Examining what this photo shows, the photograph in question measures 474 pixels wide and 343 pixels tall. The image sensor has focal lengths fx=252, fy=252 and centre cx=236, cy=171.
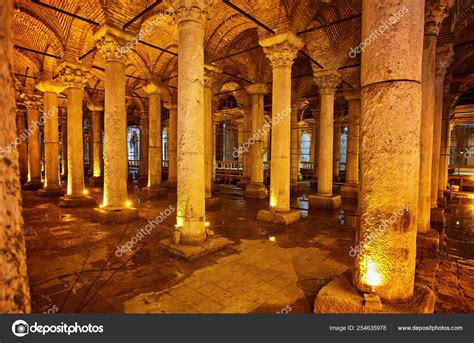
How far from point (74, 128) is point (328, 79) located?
960cm

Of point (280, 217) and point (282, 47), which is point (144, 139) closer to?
point (282, 47)

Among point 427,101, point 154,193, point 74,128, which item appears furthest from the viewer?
point 154,193

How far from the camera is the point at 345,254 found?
4.98 m

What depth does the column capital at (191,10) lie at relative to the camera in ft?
16.1

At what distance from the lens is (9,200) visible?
1.76m

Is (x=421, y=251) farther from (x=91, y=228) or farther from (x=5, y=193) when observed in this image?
(x=91, y=228)

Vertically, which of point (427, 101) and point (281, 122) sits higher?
point (427, 101)

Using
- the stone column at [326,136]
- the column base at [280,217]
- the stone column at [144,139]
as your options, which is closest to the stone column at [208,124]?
the column base at [280,217]

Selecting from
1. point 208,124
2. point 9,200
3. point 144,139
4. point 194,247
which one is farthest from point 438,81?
point 144,139

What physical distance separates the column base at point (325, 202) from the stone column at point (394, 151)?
7.15 meters

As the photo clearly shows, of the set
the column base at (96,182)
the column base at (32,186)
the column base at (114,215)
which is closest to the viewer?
the column base at (114,215)

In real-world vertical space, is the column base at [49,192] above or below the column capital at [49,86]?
below

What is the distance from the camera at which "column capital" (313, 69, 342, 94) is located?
957 centimetres

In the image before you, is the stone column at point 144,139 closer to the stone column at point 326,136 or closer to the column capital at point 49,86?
the column capital at point 49,86
